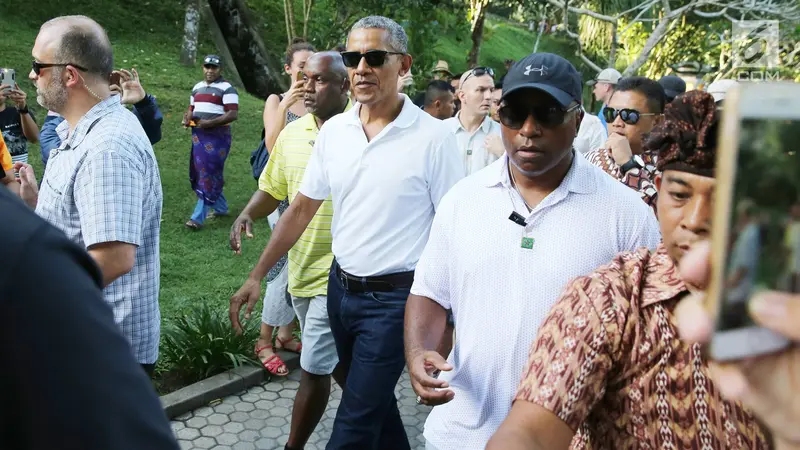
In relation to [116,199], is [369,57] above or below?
above

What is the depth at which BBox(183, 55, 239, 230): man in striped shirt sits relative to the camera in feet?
31.6

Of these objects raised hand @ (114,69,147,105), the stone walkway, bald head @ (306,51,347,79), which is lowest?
the stone walkway

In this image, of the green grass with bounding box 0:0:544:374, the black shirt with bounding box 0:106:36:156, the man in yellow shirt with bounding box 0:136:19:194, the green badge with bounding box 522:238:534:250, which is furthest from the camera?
the green grass with bounding box 0:0:544:374

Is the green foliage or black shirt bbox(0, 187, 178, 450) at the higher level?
black shirt bbox(0, 187, 178, 450)

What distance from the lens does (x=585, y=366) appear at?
168 cm

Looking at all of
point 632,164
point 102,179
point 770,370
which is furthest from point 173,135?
point 770,370

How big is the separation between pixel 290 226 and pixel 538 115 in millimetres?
1721

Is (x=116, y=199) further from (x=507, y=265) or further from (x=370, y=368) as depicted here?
(x=507, y=265)

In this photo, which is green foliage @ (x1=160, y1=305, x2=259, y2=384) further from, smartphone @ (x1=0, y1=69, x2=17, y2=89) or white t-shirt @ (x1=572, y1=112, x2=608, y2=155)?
white t-shirt @ (x1=572, y1=112, x2=608, y2=155)

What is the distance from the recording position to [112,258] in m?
3.00

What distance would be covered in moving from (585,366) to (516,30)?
39.8 meters

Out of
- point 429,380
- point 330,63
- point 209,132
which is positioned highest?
point 330,63

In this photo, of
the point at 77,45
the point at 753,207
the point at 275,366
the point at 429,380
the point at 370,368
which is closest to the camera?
the point at 753,207

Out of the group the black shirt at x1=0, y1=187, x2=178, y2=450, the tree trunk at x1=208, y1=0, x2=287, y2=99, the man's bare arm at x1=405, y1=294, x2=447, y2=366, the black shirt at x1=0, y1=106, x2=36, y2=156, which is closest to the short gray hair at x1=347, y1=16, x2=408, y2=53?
the man's bare arm at x1=405, y1=294, x2=447, y2=366
